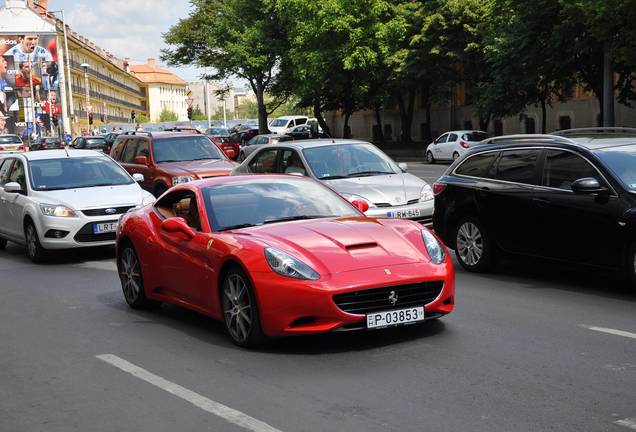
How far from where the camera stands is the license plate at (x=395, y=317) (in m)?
7.08

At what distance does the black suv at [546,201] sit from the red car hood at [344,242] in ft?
7.97

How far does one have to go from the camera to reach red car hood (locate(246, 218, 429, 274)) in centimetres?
721

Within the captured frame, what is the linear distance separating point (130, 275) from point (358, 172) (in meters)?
6.06

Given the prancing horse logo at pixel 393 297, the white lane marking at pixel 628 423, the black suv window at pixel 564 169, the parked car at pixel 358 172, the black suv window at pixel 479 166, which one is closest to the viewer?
the white lane marking at pixel 628 423

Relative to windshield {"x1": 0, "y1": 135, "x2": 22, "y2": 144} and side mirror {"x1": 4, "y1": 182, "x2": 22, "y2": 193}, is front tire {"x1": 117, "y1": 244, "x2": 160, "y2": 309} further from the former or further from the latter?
windshield {"x1": 0, "y1": 135, "x2": 22, "y2": 144}

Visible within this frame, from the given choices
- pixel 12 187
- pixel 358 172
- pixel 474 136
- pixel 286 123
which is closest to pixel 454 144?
pixel 474 136

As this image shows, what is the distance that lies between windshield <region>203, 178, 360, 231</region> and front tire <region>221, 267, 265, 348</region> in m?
0.70

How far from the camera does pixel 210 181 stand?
879 centimetres

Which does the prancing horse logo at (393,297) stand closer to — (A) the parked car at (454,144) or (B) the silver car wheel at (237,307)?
(B) the silver car wheel at (237,307)

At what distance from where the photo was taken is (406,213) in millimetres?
14070

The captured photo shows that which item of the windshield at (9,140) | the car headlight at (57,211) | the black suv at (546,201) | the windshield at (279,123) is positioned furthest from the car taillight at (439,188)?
the windshield at (279,123)

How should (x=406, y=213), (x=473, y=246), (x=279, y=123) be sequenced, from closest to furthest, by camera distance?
1. (x=473, y=246)
2. (x=406, y=213)
3. (x=279, y=123)

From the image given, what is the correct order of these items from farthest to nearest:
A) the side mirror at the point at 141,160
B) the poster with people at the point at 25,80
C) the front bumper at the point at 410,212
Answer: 1. the poster with people at the point at 25,80
2. the side mirror at the point at 141,160
3. the front bumper at the point at 410,212

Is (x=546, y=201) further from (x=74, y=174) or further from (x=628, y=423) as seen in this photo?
(x=74, y=174)
